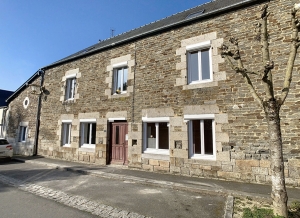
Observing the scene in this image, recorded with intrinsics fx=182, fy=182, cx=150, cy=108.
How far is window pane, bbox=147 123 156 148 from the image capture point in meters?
7.37

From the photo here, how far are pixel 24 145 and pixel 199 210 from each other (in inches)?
498

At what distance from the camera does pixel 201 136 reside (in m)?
6.35

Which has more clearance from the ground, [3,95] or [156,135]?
[3,95]

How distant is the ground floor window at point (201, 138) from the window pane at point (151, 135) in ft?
5.02

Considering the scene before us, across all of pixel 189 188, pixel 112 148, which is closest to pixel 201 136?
pixel 189 188

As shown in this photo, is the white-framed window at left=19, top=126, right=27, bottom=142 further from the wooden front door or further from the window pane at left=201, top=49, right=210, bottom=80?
the window pane at left=201, top=49, right=210, bottom=80

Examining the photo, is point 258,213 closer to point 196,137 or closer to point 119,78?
point 196,137

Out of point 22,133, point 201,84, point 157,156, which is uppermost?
Result: point 201,84

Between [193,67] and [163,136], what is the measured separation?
2.89 m

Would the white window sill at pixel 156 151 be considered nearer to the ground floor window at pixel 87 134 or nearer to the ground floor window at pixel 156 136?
the ground floor window at pixel 156 136

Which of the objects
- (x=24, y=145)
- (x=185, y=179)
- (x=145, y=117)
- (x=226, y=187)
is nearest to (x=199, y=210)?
(x=226, y=187)

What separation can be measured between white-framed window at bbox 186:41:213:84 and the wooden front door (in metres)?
3.60

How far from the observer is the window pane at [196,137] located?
640 cm

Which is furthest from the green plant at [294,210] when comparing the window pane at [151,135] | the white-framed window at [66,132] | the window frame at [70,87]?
the window frame at [70,87]
